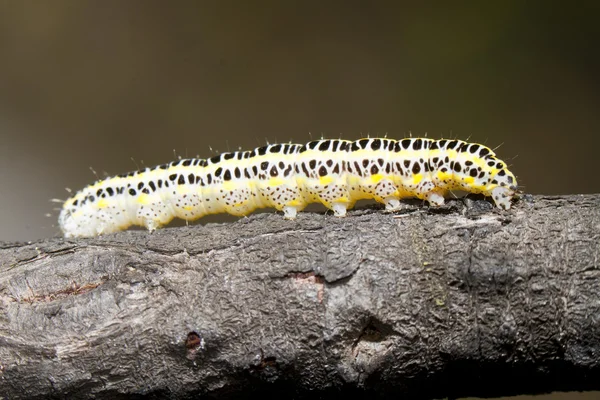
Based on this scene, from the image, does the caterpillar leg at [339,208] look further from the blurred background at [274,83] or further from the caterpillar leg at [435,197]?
the blurred background at [274,83]

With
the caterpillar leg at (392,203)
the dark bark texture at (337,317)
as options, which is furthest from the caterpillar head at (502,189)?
the caterpillar leg at (392,203)

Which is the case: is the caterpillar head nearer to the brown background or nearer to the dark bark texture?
the dark bark texture

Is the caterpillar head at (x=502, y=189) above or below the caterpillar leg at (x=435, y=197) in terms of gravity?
below

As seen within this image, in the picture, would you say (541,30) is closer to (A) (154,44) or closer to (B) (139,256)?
(A) (154,44)

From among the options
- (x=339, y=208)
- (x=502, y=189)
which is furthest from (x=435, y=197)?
(x=339, y=208)

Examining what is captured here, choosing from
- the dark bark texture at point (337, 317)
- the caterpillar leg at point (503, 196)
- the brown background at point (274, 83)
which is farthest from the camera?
the brown background at point (274, 83)

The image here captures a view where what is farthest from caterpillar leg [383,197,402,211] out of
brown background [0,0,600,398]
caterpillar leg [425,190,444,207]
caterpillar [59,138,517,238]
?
brown background [0,0,600,398]

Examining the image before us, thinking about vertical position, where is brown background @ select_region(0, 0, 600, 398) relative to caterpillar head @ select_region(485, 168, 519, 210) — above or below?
above

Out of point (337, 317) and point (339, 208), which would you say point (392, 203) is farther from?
point (337, 317)

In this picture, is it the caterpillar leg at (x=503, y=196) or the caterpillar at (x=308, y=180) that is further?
the caterpillar at (x=308, y=180)
